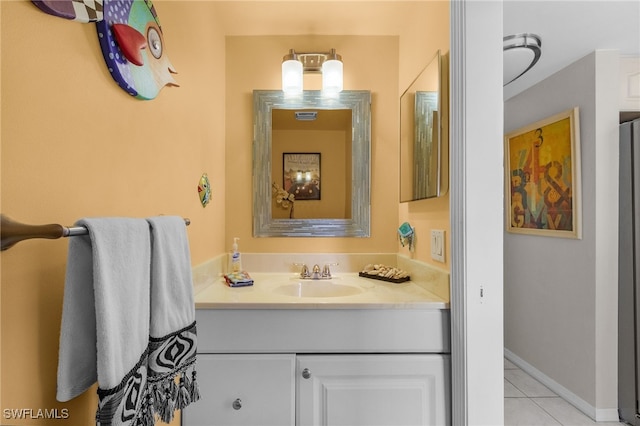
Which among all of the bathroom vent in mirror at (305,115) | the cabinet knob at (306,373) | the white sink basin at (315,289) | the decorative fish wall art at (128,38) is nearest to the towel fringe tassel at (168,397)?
the cabinet knob at (306,373)

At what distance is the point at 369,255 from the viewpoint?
74.3 inches

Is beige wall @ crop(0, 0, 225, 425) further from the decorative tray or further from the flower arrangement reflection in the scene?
the decorative tray

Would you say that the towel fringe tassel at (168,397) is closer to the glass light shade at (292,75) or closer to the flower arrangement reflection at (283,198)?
the flower arrangement reflection at (283,198)

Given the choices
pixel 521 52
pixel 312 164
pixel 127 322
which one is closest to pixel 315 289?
pixel 312 164

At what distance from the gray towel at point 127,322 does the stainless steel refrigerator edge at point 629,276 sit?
2.50 meters

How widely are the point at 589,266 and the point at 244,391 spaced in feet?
7.36

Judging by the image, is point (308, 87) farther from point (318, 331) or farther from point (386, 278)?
point (318, 331)

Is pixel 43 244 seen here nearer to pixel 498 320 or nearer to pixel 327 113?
pixel 498 320

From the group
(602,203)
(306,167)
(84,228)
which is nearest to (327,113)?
(306,167)

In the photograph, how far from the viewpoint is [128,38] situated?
2.89 feet

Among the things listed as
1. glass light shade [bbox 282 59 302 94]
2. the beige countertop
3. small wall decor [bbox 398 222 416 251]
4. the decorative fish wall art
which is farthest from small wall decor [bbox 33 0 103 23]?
small wall decor [bbox 398 222 416 251]

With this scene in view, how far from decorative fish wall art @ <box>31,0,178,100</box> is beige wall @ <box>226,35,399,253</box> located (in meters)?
0.77

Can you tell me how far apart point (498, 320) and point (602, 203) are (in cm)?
155

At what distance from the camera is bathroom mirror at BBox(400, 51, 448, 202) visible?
1.30 m
